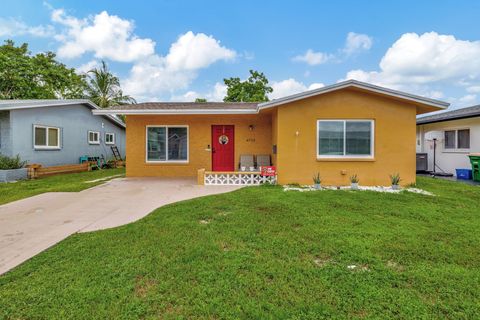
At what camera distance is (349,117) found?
28.2 feet

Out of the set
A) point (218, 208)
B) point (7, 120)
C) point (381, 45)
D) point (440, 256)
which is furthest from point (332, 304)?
point (381, 45)

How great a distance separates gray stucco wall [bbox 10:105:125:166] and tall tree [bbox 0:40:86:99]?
41.8 feet

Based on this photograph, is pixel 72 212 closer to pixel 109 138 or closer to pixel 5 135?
pixel 5 135

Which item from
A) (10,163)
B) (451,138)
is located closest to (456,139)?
(451,138)

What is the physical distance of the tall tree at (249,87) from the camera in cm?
3372

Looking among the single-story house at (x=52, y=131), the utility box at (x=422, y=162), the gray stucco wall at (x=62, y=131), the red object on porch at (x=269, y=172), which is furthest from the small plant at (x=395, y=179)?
the gray stucco wall at (x=62, y=131)

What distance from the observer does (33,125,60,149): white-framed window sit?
1223 centimetres

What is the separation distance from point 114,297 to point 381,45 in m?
20.1

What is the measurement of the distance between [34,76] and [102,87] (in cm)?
640

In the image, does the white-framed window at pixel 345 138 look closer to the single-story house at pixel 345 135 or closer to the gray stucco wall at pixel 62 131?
the single-story house at pixel 345 135

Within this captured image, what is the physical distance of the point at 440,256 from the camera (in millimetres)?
3311

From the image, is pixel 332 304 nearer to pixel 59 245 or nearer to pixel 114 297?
pixel 114 297

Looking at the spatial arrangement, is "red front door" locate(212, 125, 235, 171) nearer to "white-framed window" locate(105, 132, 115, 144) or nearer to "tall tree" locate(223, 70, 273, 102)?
"white-framed window" locate(105, 132, 115, 144)

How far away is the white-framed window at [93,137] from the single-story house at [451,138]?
62.2 feet
